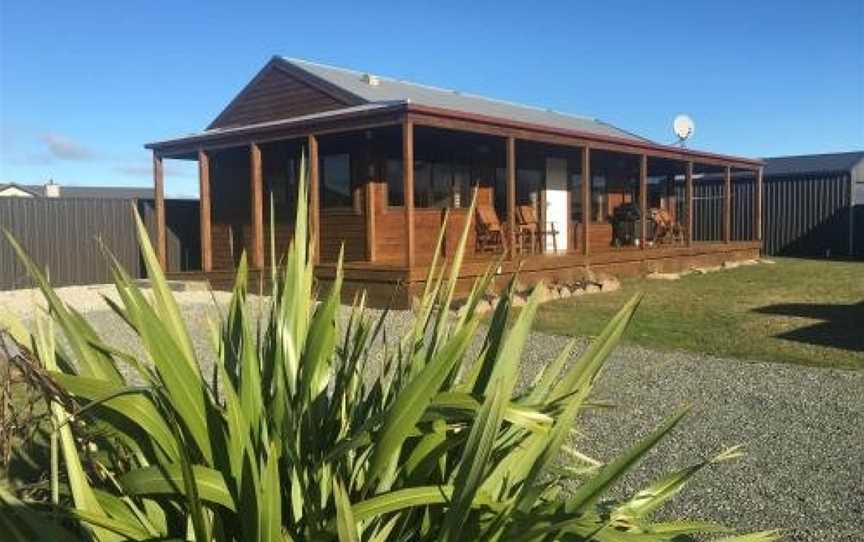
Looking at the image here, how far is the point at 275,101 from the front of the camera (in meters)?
17.0

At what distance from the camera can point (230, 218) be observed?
56.3 feet

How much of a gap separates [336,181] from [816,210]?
18272 millimetres

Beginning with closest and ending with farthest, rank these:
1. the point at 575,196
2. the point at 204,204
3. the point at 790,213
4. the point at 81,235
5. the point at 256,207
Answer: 1. the point at 256,207
2. the point at 204,204
3. the point at 81,235
4. the point at 575,196
5. the point at 790,213

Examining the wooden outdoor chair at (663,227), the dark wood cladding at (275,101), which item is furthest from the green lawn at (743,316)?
the dark wood cladding at (275,101)

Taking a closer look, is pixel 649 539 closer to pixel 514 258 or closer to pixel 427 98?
A: pixel 514 258

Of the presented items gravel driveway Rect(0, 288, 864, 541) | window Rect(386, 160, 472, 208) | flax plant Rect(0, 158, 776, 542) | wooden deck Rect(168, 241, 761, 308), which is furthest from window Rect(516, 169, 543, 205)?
flax plant Rect(0, 158, 776, 542)

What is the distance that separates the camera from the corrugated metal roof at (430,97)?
15.9m

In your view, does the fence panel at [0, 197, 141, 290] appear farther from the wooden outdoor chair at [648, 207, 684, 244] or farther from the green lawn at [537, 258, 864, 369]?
the wooden outdoor chair at [648, 207, 684, 244]

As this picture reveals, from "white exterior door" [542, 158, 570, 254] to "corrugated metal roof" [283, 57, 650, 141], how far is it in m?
0.94

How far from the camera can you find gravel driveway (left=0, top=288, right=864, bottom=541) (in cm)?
416

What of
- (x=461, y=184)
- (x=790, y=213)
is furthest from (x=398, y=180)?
(x=790, y=213)

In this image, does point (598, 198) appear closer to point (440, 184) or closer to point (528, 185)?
point (528, 185)

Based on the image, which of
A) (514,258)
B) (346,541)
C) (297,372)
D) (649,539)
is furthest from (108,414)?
(514,258)

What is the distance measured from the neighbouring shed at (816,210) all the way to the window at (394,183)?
1683cm
